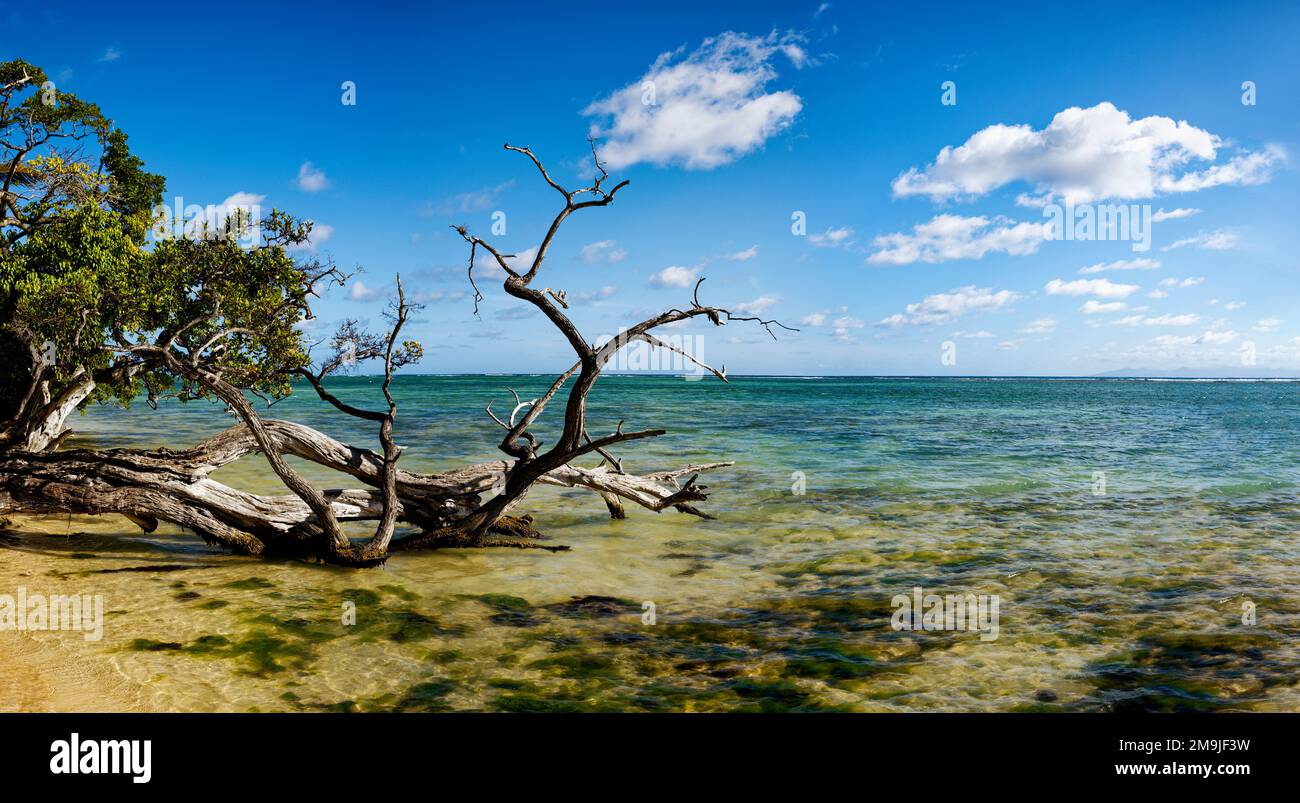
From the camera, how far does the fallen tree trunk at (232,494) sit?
12.2 metres

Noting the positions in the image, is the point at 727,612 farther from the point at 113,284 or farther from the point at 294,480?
the point at 113,284

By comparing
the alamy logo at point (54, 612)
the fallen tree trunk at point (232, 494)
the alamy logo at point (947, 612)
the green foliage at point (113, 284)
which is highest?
the green foliage at point (113, 284)

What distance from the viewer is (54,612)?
363 inches

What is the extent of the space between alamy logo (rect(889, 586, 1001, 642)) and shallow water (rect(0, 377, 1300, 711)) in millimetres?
202

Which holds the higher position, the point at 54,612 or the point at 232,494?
the point at 232,494

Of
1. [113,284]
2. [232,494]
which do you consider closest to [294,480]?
[232,494]

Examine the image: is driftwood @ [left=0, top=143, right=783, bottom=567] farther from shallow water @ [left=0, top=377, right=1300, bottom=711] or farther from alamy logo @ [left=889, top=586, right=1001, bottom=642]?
alamy logo @ [left=889, top=586, right=1001, bottom=642]

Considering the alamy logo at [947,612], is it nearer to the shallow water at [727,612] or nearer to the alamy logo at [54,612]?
the shallow water at [727,612]
